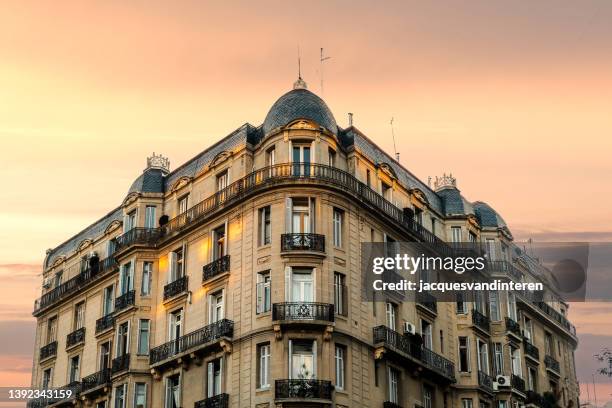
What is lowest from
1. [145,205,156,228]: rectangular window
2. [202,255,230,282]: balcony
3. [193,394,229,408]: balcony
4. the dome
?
[193,394,229,408]: balcony

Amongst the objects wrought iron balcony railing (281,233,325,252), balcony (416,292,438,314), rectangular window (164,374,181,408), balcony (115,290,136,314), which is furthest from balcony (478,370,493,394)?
balcony (115,290,136,314)

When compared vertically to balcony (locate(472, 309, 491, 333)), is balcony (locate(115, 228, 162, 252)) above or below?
above

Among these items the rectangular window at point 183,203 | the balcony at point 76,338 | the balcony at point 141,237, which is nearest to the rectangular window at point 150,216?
the balcony at point 141,237

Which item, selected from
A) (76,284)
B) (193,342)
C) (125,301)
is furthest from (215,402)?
(76,284)

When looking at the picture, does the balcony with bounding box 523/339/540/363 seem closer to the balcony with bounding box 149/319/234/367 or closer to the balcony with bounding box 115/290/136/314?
the balcony with bounding box 149/319/234/367

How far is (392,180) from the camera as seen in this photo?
53688 mm

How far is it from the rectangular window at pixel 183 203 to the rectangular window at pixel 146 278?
332 centimetres

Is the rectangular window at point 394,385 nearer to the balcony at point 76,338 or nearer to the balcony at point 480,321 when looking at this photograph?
the balcony at point 480,321

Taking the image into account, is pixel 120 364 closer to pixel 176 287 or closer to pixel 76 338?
pixel 176 287

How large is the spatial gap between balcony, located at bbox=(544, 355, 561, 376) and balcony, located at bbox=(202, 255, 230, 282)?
2585cm

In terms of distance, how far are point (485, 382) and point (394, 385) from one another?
8247 millimetres

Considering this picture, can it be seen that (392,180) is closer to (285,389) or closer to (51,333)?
(285,389)

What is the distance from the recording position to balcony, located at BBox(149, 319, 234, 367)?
46875 millimetres

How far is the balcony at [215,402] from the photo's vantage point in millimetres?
45719
